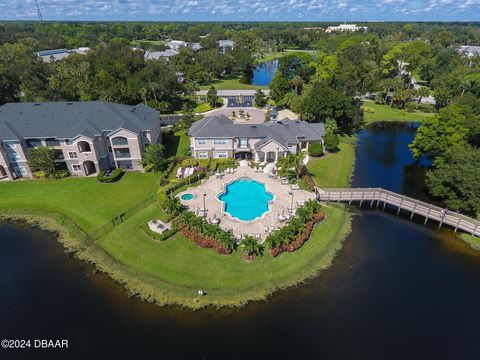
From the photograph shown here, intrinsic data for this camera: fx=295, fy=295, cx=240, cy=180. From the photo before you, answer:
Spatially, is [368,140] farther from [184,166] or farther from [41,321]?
[41,321]

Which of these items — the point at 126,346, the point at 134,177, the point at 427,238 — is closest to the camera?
the point at 126,346

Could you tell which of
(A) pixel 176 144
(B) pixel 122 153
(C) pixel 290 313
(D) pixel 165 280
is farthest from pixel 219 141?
(C) pixel 290 313

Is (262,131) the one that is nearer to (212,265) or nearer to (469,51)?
(212,265)

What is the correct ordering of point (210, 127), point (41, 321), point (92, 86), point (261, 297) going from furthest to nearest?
point (92, 86) → point (210, 127) → point (261, 297) → point (41, 321)

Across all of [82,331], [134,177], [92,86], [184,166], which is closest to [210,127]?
[184,166]

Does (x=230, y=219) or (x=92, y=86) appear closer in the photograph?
(x=230, y=219)

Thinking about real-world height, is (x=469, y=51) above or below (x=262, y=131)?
above
